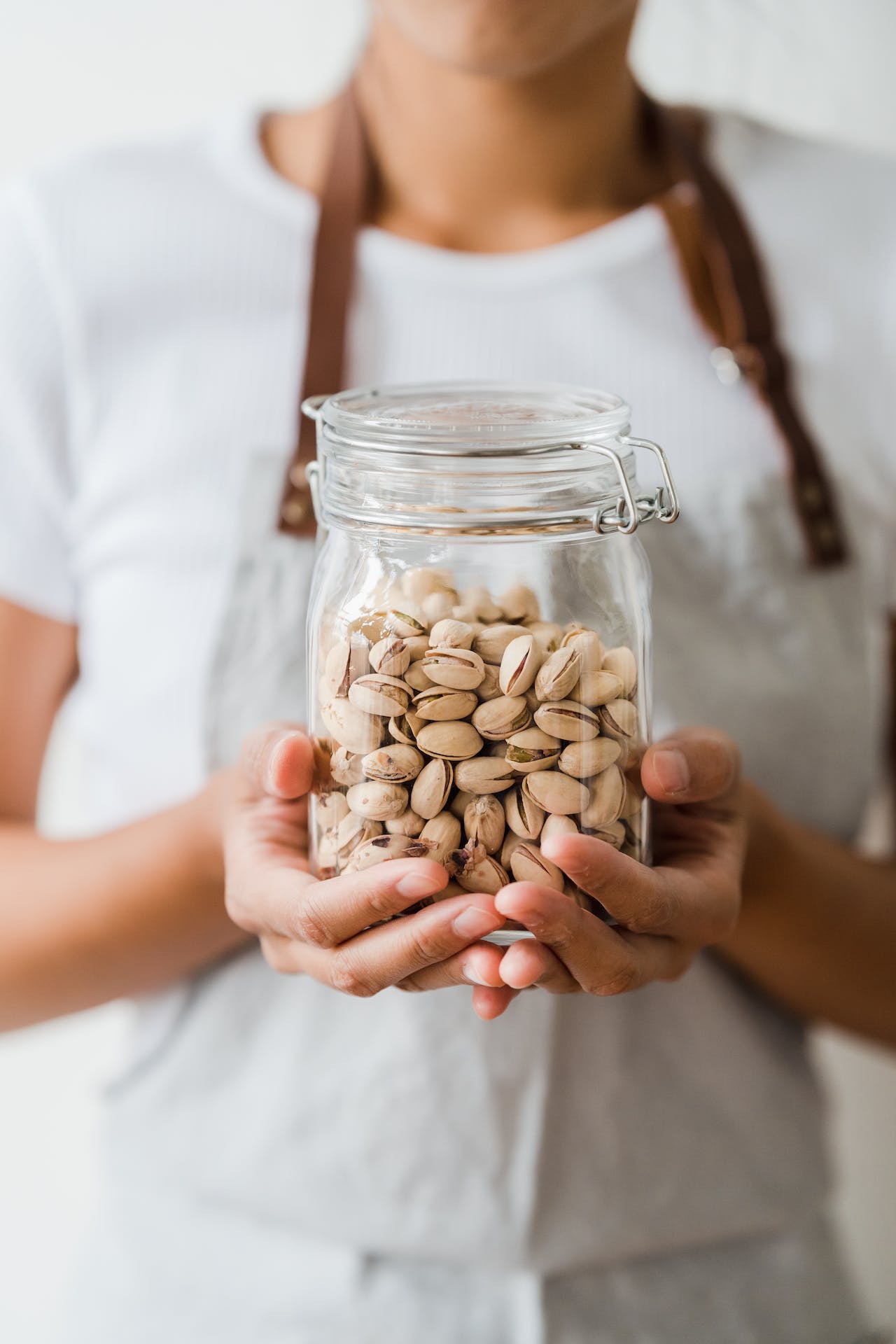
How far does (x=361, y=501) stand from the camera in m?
0.45

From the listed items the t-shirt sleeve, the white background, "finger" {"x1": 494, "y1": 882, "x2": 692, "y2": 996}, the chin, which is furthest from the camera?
the white background

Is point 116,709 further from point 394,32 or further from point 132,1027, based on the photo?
point 394,32

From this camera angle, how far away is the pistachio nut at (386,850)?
15.9 inches

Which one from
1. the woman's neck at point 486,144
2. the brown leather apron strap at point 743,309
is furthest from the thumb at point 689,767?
the woman's neck at point 486,144

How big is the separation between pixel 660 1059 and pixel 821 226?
50cm

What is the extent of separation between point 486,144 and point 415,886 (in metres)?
0.49

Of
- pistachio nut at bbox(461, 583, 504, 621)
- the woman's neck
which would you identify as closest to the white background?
the woman's neck

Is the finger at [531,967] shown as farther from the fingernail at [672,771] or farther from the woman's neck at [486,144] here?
the woman's neck at [486,144]

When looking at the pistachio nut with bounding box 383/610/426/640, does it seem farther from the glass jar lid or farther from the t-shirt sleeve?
the t-shirt sleeve

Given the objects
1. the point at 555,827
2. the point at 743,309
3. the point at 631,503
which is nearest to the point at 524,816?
the point at 555,827

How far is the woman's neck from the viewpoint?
25.9 inches

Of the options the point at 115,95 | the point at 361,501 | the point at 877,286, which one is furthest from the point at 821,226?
the point at 115,95

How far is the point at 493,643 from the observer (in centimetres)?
41

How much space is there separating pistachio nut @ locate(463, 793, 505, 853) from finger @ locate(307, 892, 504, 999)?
0.06ft
